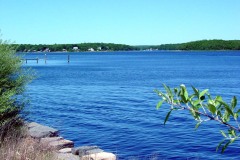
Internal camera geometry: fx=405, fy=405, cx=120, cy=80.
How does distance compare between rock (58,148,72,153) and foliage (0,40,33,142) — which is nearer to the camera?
foliage (0,40,33,142)

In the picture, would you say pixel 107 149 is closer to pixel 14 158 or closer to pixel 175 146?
pixel 175 146

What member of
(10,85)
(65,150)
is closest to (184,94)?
(10,85)

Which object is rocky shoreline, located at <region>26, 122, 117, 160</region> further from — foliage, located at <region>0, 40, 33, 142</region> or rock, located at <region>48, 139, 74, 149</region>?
foliage, located at <region>0, 40, 33, 142</region>

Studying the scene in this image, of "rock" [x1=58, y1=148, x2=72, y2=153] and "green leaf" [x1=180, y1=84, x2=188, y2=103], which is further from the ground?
"green leaf" [x1=180, y1=84, x2=188, y2=103]

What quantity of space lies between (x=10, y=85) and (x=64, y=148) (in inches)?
127

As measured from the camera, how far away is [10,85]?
48.1 ft

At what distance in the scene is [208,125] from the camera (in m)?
24.6

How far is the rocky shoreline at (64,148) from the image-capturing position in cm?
1342

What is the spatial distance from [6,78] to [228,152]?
1036 centimetres

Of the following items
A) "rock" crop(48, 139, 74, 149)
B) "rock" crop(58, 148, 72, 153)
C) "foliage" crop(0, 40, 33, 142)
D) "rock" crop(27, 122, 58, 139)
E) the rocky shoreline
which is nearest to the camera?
the rocky shoreline

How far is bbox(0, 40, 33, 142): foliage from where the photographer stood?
13.9 m

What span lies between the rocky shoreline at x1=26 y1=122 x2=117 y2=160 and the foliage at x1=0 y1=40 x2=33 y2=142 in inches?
49.0

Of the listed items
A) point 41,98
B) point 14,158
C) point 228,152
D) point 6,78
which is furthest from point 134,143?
point 41,98

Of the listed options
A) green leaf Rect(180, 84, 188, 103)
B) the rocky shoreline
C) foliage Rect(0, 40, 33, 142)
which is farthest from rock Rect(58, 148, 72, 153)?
green leaf Rect(180, 84, 188, 103)
